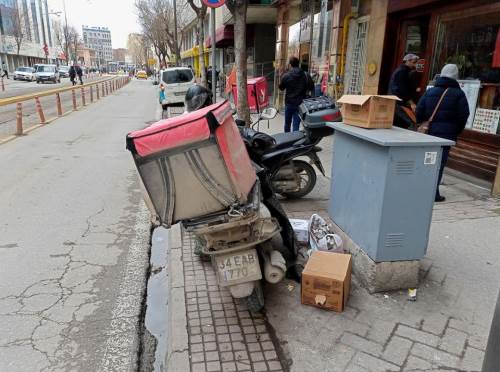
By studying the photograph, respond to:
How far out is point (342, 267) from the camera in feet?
11.1

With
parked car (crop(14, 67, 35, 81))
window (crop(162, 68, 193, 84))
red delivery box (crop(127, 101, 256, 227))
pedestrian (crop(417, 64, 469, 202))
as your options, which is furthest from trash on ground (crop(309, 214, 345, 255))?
parked car (crop(14, 67, 35, 81))

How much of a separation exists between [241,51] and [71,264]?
657 cm

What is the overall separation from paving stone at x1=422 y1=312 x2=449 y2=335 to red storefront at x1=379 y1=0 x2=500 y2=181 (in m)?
4.19

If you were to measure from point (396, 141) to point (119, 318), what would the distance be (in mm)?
2641

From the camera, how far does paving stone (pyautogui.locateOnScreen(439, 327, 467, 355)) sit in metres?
2.84

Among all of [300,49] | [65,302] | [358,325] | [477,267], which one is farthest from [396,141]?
[300,49]

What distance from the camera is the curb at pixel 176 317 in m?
2.83

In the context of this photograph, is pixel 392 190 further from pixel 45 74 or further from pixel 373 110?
pixel 45 74

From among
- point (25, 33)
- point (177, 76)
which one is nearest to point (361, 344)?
point (177, 76)

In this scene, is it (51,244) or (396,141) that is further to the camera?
(51,244)

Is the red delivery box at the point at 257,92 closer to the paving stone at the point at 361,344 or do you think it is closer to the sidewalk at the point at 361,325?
the sidewalk at the point at 361,325

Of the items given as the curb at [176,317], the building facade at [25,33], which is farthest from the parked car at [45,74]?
the curb at [176,317]

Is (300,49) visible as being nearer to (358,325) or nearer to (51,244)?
(51,244)

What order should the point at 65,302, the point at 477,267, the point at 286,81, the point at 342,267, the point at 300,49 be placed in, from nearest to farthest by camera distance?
the point at 342,267 → the point at 65,302 → the point at 477,267 → the point at 286,81 → the point at 300,49
